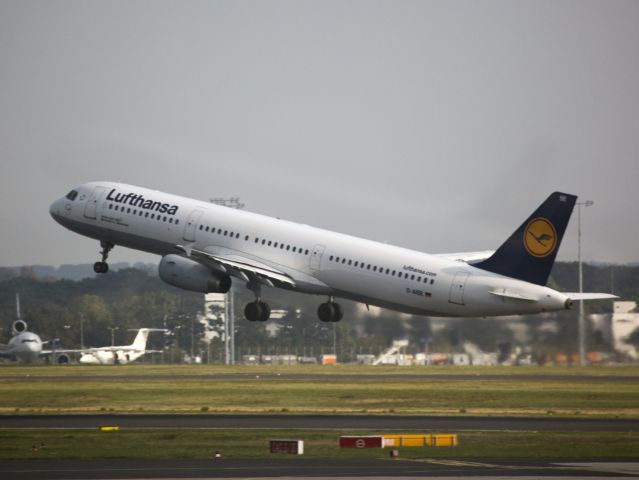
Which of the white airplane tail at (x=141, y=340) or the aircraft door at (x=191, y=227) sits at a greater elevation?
the aircraft door at (x=191, y=227)

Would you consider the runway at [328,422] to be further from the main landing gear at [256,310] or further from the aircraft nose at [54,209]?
the aircraft nose at [54,209]

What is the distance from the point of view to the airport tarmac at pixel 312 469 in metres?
Result: 45.2

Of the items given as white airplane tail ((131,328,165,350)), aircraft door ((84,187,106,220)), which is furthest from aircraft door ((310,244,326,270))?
white airplane tail ((131,328,165,350))

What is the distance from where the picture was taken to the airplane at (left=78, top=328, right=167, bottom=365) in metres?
142

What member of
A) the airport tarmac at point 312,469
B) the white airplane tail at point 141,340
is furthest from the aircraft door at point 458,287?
the white airplane tail at point 141,340

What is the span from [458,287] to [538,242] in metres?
4.94

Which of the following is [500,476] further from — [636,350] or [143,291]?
[143,291]

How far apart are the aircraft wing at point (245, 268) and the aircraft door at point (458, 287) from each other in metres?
10.4

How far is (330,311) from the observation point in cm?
8125

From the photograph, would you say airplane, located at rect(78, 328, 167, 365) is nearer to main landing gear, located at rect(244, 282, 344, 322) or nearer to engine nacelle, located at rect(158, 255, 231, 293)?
main landing gear, located at rect(244, 282, 344, 322)

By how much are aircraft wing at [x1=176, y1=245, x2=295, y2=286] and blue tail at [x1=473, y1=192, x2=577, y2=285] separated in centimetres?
1372

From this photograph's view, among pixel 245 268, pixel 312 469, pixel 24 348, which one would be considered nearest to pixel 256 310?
pixel 245 268

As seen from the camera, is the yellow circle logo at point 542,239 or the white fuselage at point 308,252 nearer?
the yellow circle logo at point 542,239

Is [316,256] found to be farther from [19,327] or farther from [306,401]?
[19,327]
